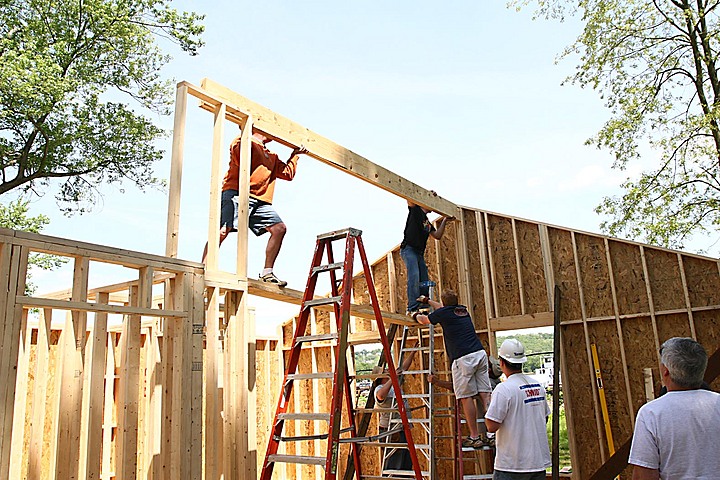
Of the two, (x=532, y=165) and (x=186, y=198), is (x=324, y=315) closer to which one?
(x=186, y=198)

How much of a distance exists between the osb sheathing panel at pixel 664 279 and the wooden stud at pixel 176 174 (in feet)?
18.9

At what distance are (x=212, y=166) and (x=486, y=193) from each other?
16.9 metres

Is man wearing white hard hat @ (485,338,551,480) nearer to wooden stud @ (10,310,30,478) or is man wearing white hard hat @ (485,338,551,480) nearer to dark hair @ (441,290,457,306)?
dark hair @ (441,290,457,306)

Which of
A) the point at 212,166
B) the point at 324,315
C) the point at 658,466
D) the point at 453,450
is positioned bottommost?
the point at 453,450

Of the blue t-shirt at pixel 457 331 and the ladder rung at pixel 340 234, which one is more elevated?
the ladder rung at pixel 340 234

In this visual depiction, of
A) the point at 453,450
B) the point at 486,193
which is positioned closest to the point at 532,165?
the point at 486,193

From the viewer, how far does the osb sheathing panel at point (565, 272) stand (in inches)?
290

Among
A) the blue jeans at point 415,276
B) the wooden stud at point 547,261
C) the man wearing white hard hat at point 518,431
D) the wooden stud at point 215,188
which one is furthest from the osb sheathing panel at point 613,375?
the wooden stud at point 215,188

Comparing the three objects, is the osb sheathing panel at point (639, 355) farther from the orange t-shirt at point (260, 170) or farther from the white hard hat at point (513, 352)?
the orange t-shirt at point (260, 170)

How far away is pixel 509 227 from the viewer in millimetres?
8008

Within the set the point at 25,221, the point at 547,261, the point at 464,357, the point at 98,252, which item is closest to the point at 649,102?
the point at 547,261

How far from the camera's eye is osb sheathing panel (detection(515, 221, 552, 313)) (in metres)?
7.62

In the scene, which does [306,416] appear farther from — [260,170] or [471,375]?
[260,170]

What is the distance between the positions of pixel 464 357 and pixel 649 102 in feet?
27.4
